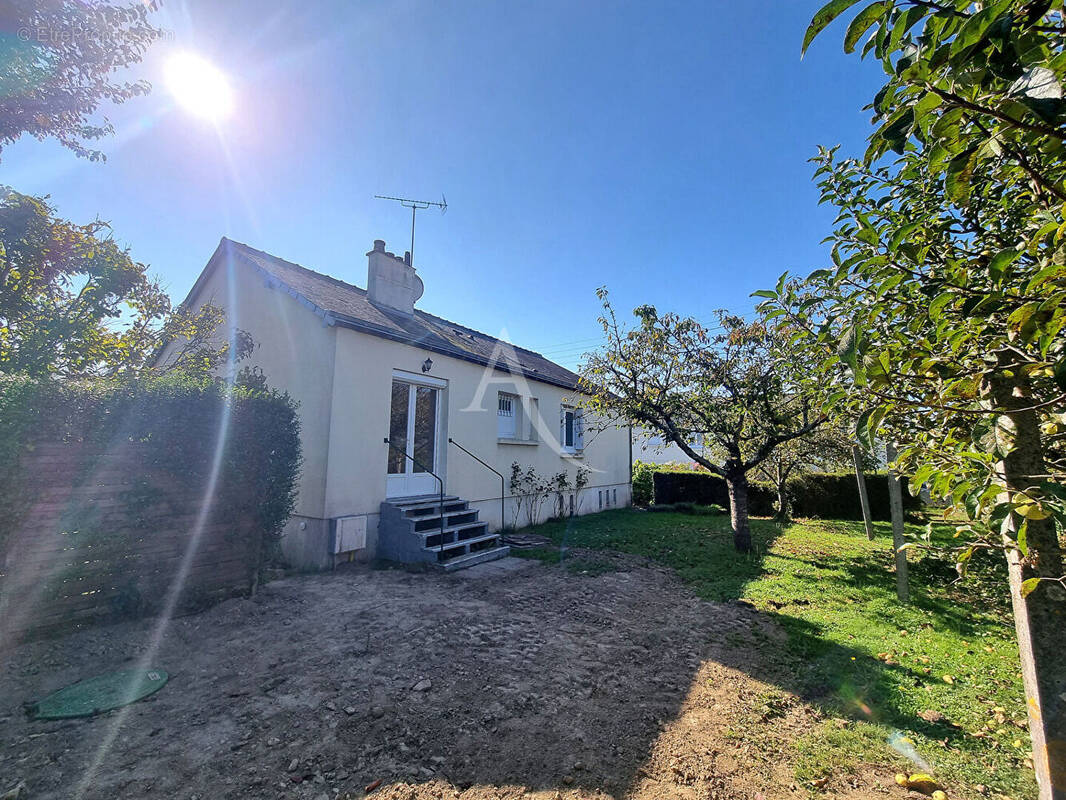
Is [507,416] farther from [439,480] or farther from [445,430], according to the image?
[439,480]

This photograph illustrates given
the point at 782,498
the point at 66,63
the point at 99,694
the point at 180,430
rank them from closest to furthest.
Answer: the point at 99,694
the point at 180,430
the point at 66,63
the point at 782,498

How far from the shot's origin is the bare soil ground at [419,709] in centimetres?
268

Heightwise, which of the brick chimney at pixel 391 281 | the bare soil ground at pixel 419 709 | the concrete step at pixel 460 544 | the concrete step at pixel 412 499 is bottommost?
the bare soil ground at pixel 419 709

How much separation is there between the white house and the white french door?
23 millimetres

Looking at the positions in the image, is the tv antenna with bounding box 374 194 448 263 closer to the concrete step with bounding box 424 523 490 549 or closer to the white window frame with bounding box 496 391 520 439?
the white window frame with bounding box 496 391 520 439

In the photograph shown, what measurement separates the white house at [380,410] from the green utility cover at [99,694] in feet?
11.4

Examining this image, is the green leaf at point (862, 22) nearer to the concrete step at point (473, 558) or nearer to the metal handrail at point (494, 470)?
the concrete step at point (473, 558)

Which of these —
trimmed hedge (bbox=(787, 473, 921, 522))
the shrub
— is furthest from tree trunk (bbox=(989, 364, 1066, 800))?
trimmed hedge (bbox=(787, 473, 921, 522))

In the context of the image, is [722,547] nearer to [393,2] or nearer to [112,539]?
[112,539]

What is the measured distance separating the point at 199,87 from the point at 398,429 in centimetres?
634

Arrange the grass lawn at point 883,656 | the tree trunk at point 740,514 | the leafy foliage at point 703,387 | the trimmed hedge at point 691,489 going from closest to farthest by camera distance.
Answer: the grass lawn at point 883,656 → the leafy foliage at point 703,387 → the tree trunk at point 740,514 → the trimmed hedge at point 691,489

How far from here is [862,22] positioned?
1.10 meters

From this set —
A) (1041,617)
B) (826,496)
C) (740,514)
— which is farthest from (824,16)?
(826,496)

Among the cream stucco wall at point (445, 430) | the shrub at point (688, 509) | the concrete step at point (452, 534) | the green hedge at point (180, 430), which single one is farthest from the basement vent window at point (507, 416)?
the shrub at point (688, 509)
